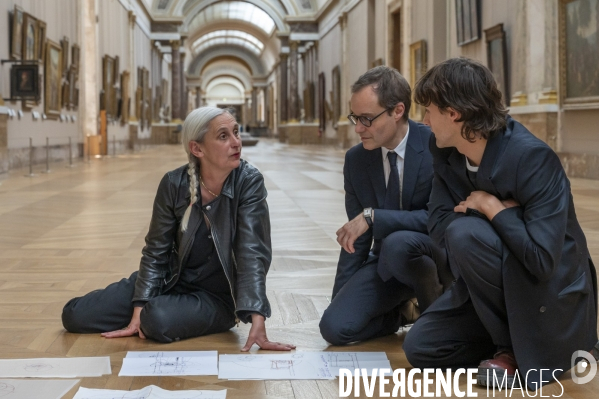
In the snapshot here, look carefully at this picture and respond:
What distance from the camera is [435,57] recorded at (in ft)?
A: 63.9

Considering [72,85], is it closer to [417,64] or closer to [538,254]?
[417,64]

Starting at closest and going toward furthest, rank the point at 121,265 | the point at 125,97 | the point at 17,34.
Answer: the point at 121,265, the point at 17,34, the point at 125,97

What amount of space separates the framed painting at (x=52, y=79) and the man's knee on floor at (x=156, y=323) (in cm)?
1533

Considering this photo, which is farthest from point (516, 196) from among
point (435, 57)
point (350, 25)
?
point (350, 25)

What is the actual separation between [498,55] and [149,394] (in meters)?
13.4

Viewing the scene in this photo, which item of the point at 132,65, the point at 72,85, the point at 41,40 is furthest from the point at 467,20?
the point at 132,65

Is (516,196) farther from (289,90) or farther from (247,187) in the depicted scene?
(289,90)

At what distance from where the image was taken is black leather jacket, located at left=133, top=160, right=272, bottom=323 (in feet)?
12.8

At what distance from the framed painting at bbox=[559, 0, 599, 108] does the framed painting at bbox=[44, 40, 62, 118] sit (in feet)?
35.4

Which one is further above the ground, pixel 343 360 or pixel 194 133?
pixel 194 133

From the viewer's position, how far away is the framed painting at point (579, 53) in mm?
12320

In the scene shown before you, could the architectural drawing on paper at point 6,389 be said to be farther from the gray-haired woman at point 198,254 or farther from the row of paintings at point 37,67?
→ the row of paintings at point 37,67

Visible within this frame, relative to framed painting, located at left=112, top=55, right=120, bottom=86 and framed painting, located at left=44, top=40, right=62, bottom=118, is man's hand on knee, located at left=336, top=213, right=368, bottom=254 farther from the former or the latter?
framed painting, located at left=112, top=55, right=120, bottom=86

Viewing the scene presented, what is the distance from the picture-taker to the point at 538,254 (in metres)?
2.95
